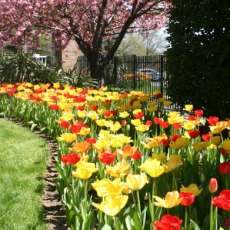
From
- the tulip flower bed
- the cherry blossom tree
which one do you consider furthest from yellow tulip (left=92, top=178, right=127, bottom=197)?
the cherry blossom tree

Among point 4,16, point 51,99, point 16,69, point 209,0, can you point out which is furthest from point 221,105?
point 4,16

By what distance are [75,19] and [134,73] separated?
9.71 ft

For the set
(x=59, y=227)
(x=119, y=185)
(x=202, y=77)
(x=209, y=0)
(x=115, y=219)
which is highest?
(x=209, y=0)

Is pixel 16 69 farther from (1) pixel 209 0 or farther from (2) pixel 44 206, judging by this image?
(2) pixel 44 206

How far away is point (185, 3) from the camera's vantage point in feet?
25.2

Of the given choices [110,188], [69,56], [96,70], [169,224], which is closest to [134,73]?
[96,70]

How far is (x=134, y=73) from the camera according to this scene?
16953 millimetres

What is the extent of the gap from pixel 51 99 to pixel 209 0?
2.93 meters

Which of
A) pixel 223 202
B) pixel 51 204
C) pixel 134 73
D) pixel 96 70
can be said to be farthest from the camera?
pixel 134 73

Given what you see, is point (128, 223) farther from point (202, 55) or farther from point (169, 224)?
point (202, 55)

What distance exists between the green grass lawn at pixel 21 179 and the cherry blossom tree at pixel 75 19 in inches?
331

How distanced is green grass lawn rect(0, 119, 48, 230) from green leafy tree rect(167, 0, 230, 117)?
2448 millimetres

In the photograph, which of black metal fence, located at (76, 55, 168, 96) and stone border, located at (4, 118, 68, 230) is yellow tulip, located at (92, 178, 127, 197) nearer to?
stone border, located at (4, 118, 68, 230)

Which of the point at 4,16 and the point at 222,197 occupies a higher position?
the point at 4,16
